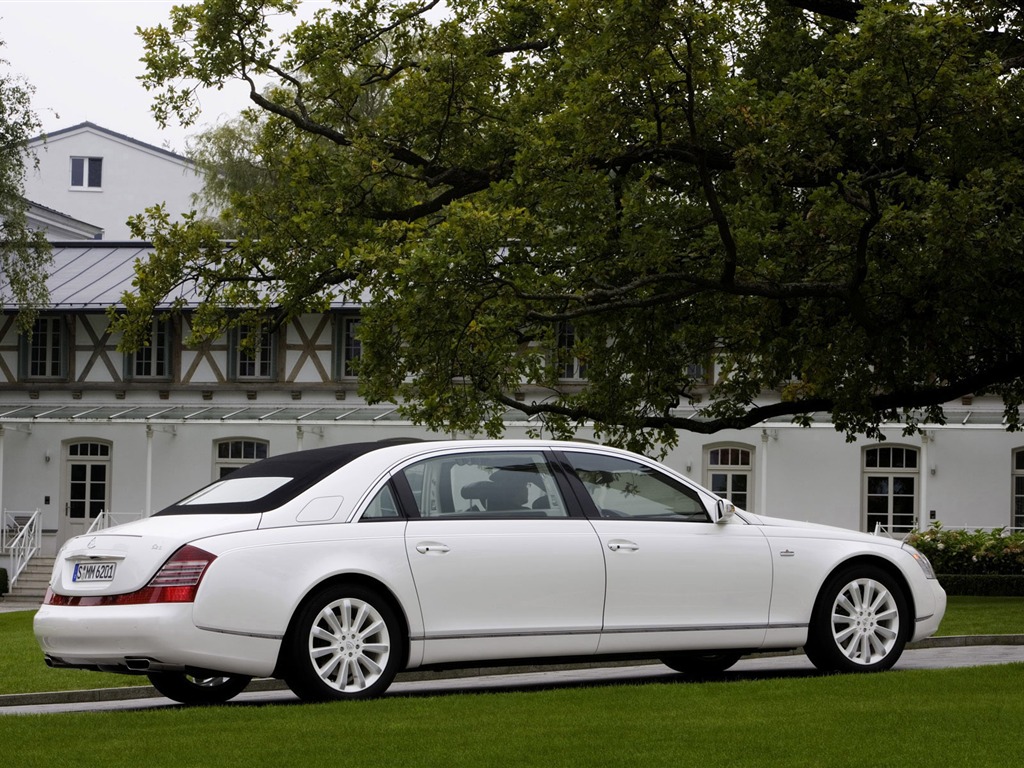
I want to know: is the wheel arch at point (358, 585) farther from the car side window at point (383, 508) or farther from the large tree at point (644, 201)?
the large tree at point (644, 201)

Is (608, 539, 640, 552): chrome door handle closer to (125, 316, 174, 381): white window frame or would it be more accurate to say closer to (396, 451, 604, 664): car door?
(396, 451, 604, 664): car door

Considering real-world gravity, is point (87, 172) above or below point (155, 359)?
above

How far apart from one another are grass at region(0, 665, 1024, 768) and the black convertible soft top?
111cm

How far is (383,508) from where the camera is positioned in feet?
31.0

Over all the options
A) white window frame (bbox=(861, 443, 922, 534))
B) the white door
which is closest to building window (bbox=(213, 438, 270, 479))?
the white door

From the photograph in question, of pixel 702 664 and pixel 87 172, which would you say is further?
pixel 87 172

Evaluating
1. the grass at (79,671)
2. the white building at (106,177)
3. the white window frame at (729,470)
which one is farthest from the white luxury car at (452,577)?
the white building at (106,177)

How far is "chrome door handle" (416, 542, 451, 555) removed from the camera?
30.6ft

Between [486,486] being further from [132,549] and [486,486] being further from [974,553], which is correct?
[974,553]

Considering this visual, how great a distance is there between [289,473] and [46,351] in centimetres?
2981

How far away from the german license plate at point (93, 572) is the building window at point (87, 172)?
165 feet

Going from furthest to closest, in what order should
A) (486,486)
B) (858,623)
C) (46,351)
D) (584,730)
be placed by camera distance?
(46,351), (858,623), (486,486), (584,730)

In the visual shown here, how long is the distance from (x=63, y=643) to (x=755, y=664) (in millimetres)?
5512

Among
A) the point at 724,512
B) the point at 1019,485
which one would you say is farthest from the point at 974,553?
the point at 724,512
